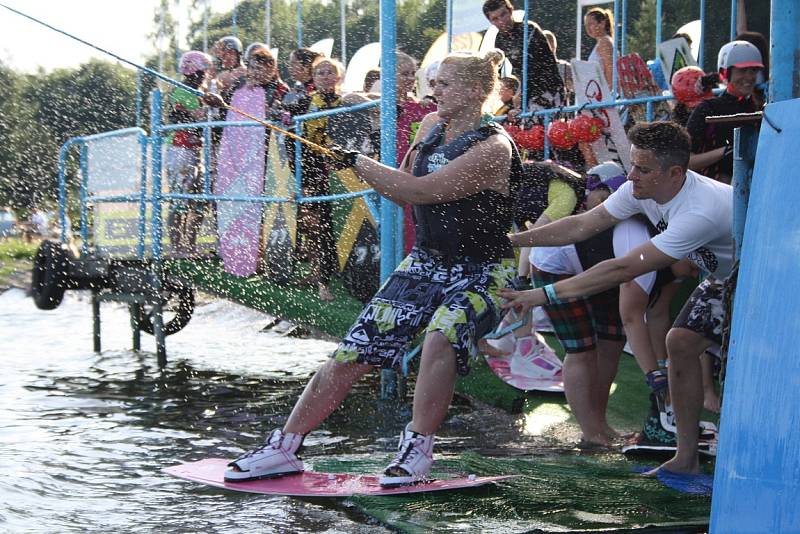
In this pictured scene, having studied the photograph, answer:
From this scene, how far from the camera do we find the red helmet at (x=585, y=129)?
291 inches

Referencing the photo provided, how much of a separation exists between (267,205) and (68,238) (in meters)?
2.75

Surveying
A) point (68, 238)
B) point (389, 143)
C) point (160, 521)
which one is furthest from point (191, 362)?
point (160, 521)

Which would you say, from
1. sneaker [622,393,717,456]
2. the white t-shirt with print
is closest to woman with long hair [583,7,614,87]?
sneaker [622,393,717,456]

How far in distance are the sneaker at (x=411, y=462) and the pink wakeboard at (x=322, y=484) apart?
3 cm

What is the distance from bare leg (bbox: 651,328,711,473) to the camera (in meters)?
4.84

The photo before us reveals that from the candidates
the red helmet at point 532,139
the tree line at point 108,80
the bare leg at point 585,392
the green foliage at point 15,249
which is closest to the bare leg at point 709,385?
the bare leg at point 585,392

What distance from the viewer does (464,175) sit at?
186 inches

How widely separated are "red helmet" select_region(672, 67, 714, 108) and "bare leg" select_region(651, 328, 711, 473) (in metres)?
2.47

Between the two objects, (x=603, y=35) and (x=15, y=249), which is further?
(x=15, y=249)

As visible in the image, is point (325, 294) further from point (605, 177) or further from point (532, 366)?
point (605, 177)

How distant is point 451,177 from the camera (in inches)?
185

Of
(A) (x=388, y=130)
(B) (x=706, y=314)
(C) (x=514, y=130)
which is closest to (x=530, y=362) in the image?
(C) (x=514, y=130)

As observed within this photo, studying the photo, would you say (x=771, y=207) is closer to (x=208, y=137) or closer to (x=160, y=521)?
(x=160, y=521)

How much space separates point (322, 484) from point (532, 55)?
15.3 ft
